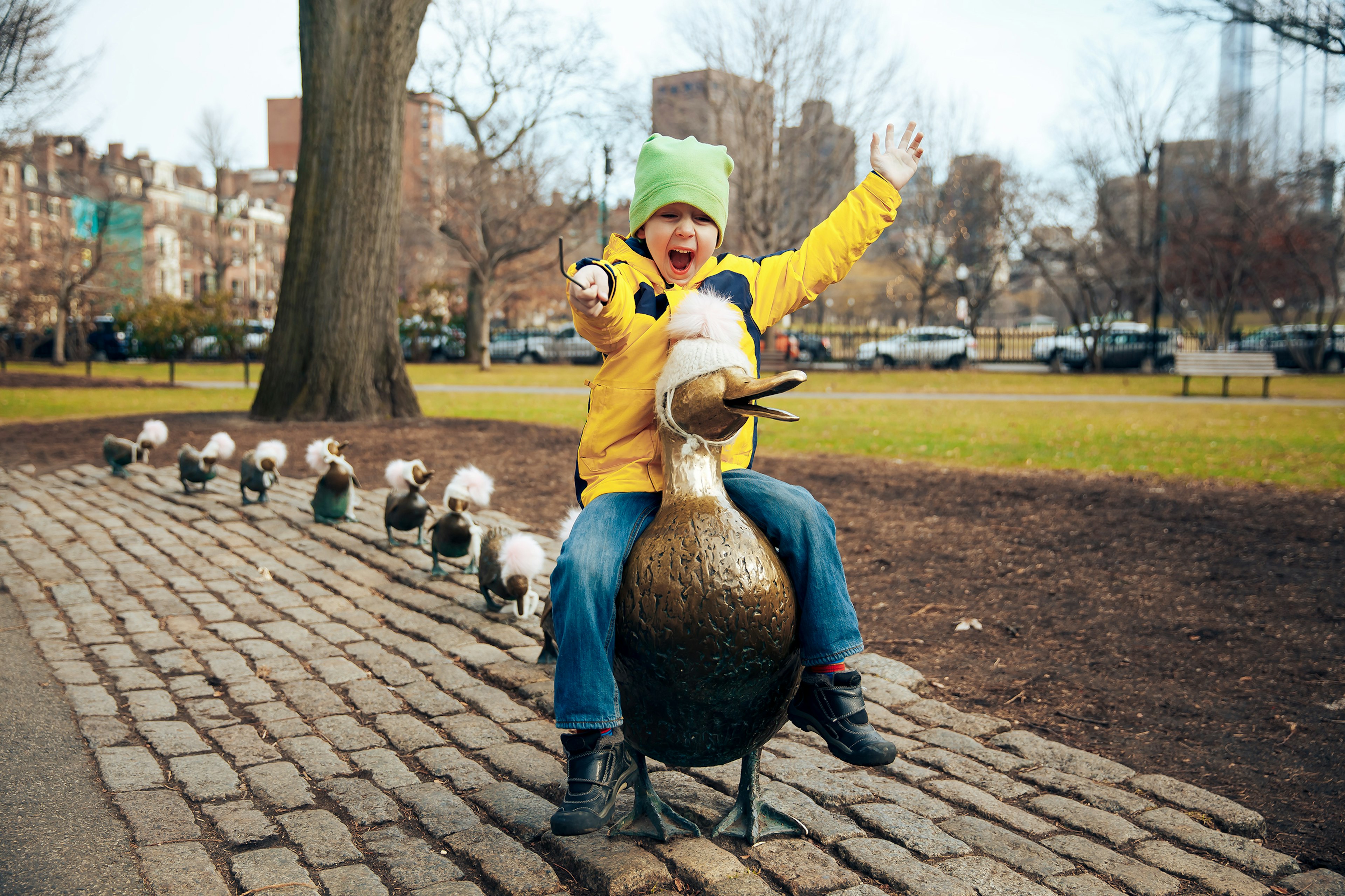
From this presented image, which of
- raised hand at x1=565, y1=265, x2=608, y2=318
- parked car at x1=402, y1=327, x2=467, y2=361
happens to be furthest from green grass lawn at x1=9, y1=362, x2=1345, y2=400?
raised hand at x1=565, y1=265, x2=608, y2=318

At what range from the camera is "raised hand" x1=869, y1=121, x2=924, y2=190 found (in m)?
3.06

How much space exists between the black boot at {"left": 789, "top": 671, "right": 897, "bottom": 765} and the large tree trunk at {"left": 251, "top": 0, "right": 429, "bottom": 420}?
391 inches

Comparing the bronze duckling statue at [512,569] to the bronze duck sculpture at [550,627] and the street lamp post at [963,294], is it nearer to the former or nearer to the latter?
the bronze duck sculpture at [550,627]

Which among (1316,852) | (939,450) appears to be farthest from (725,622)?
(939,450)

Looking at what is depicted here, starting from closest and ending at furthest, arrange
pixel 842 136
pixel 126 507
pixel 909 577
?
pixel 909 577
pixel 126 507
pixel 842 136

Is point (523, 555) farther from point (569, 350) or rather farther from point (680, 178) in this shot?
point (569, 350)

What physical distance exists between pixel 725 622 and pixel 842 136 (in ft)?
97.5

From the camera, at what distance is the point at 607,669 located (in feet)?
8.11

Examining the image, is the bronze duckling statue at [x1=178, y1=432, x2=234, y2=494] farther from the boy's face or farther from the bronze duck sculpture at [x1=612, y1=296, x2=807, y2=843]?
the bronze duck sculpture at [x1=612, y1=296, x2=807, y2=843]

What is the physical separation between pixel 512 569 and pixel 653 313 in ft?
6.79

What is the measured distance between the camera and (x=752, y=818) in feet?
9.15

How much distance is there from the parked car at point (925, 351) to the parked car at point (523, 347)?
41.0 feet

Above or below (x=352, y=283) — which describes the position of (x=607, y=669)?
below

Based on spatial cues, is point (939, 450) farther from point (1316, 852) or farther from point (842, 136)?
point (842, 136)
